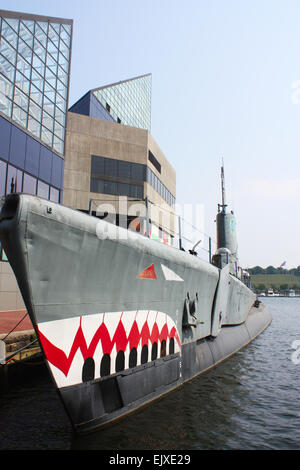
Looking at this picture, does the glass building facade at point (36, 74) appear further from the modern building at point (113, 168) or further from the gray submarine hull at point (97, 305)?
the gray submarine hull at point (97, 305)

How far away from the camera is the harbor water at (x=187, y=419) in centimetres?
621

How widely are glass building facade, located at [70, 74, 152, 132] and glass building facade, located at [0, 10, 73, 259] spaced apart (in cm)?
1831

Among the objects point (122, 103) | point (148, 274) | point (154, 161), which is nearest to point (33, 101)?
point (154, 161)

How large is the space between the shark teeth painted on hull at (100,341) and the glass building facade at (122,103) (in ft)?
138

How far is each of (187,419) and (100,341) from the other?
2.88 m

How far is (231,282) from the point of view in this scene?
618 inches

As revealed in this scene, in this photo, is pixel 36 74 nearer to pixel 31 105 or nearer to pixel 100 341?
pixel 31 105

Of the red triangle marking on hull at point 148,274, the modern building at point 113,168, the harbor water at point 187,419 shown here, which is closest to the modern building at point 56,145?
the modern building at point 113,168

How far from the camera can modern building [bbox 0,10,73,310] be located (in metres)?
21.4

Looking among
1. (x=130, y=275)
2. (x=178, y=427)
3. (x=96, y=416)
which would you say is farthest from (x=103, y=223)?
(x=178, y=427)

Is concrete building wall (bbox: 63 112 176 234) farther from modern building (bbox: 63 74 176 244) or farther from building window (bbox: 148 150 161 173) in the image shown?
building window (bbox: 148 150 161 173)

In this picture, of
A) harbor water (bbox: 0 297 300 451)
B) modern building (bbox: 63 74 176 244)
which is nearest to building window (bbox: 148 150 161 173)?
modern building (bbox: 63 74 176 244)

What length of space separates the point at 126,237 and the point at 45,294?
2.22m
